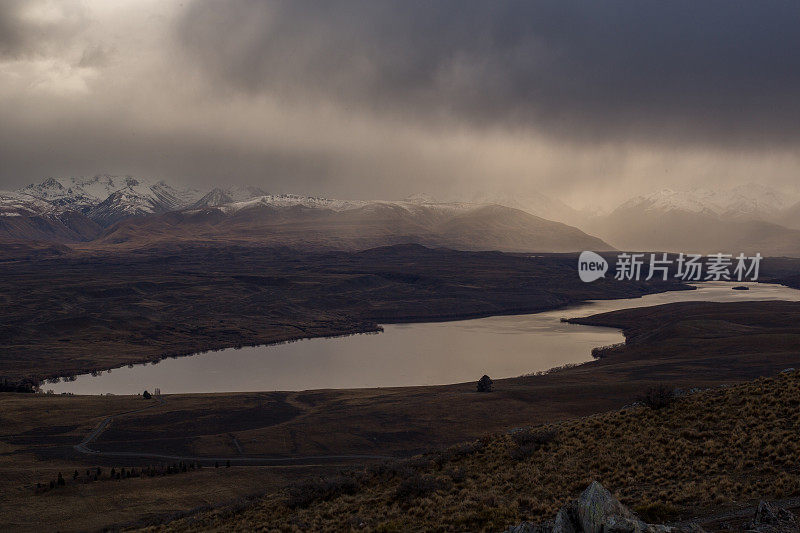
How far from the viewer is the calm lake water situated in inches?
3681

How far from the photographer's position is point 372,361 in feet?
359

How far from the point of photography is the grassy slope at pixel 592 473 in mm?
20109

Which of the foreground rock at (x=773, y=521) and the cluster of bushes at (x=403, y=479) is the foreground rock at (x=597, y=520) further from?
the cluster of bushes at (x=403, y=479)

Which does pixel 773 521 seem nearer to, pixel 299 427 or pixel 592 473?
pixel 592 473

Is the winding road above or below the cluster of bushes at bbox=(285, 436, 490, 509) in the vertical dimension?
below

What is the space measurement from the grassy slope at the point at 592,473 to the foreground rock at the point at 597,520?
3829 mm

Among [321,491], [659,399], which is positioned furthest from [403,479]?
[659,399]

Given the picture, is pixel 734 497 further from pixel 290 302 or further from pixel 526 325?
pixel 290 302

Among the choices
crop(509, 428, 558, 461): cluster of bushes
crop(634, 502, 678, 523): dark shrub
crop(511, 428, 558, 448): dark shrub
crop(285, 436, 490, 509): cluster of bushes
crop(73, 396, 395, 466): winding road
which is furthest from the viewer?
crop(73, 396, 395, 466): winding road

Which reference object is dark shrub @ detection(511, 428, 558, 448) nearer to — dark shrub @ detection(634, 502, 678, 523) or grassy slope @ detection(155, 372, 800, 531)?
grassy slope @ detection(155, 372, 800, 531)

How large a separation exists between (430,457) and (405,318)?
141m

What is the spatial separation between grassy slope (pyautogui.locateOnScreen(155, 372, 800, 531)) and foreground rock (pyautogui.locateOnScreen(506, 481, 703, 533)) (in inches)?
151

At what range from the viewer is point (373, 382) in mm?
91938

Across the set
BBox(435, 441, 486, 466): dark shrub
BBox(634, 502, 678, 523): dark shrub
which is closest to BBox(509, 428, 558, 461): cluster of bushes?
BBox(435, 441, 486, 466): dark shrub
